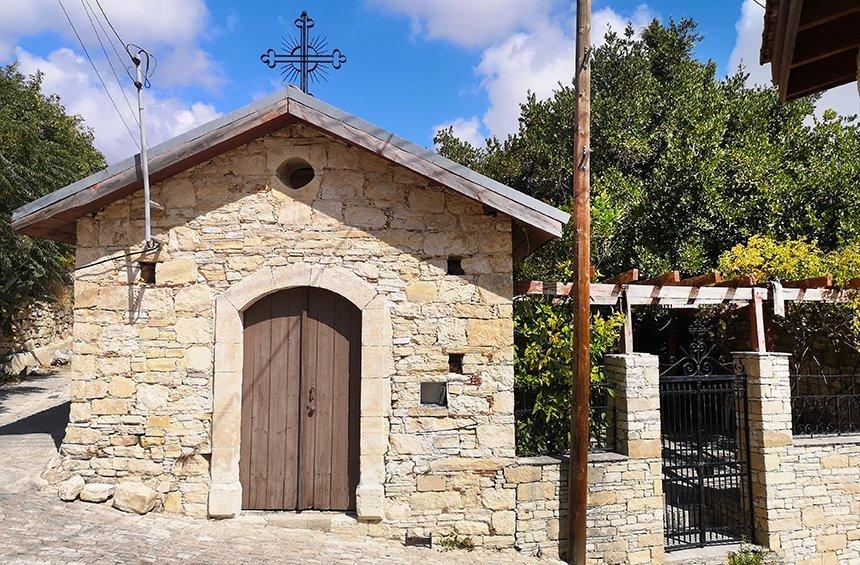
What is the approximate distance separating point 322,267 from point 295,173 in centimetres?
123

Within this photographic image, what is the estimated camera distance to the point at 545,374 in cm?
632

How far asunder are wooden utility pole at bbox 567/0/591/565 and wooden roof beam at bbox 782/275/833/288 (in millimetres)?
3849

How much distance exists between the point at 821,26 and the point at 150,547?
630 cm

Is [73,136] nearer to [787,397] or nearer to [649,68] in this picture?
[649,68]

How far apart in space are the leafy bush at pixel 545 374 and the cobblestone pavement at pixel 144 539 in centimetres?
135

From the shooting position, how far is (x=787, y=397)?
6.69 m

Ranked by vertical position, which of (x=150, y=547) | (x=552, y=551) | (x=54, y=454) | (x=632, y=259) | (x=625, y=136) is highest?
(x=625, y=136)

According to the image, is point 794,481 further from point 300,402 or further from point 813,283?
point 300,402

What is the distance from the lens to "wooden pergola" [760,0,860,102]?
9.93ft

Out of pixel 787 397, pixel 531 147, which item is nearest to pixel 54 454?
pixel 787 397

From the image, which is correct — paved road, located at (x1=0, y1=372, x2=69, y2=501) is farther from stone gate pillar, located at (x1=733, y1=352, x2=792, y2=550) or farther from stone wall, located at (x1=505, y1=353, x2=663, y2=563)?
stone gate pillar, located at (x1=733, y1=352, x2=792, y2=550)

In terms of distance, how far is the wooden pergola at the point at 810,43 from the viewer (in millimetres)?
3025

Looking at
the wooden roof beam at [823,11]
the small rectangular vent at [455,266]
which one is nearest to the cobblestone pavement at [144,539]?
the small rectangular vent at [455,266]

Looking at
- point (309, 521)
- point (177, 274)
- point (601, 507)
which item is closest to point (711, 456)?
point (601, 507)
